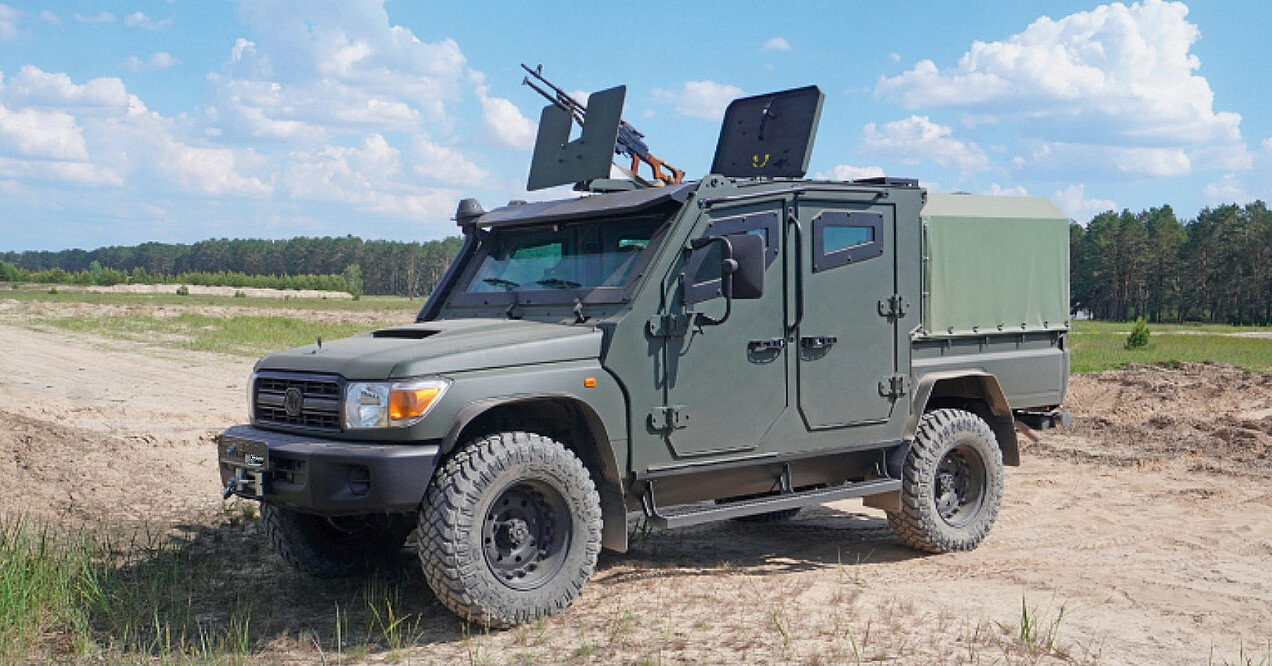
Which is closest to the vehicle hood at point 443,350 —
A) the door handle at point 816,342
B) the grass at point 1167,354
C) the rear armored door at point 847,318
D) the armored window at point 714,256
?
the armored window at point 714,256

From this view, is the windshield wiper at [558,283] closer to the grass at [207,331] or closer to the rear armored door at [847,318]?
the rear armored door at [847,318]

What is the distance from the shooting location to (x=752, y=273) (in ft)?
20.0

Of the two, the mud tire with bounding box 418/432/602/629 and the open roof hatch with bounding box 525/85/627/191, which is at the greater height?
the open roof hatch with bounding box 525/85/627/191

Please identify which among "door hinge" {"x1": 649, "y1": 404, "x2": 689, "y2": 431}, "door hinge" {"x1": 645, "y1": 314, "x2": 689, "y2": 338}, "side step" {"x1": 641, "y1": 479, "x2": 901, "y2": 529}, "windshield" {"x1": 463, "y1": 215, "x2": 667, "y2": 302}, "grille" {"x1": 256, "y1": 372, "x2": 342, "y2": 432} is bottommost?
"side step" {"x1": 641, "y1": 479, "x2": 901, "y2": 529}

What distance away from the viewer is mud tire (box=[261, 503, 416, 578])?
6.75 m

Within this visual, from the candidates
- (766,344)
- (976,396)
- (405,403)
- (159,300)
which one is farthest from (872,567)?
(159,300)

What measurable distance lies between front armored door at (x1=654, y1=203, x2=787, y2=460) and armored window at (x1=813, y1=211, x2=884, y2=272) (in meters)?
0.32

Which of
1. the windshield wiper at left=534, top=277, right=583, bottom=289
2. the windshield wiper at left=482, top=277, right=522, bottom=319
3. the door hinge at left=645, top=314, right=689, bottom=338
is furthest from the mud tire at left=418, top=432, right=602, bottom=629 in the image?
the windshield wiper at left=482, top=277, right=522, bottom=319

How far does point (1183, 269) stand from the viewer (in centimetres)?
8094

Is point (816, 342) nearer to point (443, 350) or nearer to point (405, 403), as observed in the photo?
point (443, 350)

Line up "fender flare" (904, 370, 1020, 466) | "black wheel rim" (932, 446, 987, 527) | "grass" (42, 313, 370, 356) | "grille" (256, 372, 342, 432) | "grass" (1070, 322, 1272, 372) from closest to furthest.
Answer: "grille" (256, 372, 342, 432) → "fender flare" (904, 370, 1020, 466) → "black wheel rim" (932, 446, 987, 527) → "grass" (1070, 322, 1272, 372) → "grass" (42, 313, 370, 356)

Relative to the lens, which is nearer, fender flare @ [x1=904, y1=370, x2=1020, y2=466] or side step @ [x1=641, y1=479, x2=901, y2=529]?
side step @ [x1=641, y1=479, x2=901, y2=529]

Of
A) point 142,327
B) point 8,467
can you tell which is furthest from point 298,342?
point 8,467

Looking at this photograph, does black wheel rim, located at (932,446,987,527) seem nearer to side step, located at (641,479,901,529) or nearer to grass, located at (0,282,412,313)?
side step, located at (641,479,901,529)
